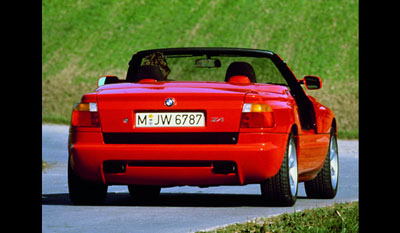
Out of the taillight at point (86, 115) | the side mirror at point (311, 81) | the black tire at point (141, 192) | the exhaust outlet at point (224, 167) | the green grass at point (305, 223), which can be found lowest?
the black tire at point (141, 192)

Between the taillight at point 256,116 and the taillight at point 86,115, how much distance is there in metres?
1.39

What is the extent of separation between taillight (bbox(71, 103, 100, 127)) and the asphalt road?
85 centimetres

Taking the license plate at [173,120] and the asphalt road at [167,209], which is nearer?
the asphalt road at [167,209]

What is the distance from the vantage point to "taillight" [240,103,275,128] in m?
9.29

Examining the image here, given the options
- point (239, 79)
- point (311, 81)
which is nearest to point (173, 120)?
point (239, 79)

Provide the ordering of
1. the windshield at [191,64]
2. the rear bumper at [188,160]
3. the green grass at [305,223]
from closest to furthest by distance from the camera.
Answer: the green grass at [305,223]
the rear bumper at [188,160]
the windshield at [191,64]

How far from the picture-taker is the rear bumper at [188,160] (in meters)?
9.19

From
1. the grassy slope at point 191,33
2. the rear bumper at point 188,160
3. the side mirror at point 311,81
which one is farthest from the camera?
the grassy slope at point 191,33

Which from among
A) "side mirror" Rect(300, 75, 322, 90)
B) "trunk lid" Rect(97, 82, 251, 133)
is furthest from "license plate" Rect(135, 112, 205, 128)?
Answer: "side mirror" Rect(300, 75, 322, 90)

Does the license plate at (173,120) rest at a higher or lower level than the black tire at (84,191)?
higher

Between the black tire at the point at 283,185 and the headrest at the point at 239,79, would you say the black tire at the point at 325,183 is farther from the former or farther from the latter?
the headrest at the point at 239,79

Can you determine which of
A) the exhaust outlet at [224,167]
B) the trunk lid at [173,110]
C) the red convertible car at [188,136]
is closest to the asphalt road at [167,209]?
the red convertible car at [188,136]

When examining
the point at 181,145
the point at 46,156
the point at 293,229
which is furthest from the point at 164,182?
the point at 46,156

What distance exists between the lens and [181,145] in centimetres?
920
